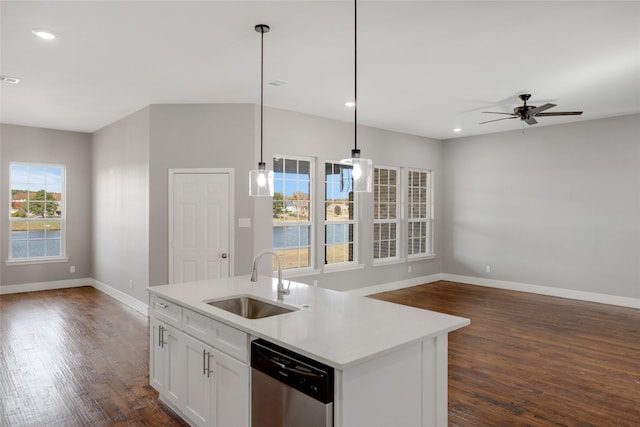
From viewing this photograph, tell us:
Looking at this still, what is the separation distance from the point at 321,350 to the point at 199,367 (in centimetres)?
110

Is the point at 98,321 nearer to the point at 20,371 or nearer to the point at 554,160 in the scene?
the point at 20,371

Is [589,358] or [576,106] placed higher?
[576,106]

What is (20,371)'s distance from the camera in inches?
141

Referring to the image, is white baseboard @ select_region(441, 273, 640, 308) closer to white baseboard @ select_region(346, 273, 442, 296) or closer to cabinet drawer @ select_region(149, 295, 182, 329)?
white baseboard @ select_region(346, 273, 442, 296)

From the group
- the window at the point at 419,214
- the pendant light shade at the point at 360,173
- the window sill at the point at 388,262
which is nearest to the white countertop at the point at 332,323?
the pendant light shade at the point at 360,173

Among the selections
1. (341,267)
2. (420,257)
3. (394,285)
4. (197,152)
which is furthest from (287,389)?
(420,257)

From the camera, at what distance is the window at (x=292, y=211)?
568 centimetres

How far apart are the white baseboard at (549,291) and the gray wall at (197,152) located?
4.58m

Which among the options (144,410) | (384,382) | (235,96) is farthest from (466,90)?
(144,410)

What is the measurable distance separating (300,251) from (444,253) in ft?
11.8

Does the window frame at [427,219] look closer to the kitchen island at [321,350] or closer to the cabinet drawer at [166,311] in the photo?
the kitchen island at [321,350]

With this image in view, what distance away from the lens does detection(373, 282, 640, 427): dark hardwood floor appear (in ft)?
9.41

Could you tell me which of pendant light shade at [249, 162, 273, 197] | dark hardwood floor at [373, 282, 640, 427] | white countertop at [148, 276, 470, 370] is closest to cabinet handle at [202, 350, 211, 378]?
white countertop at [148, 276, 470, 370]

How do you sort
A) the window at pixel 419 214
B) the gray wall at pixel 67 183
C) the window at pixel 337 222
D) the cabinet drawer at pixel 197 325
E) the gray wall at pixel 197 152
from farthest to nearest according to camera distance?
the window at pixel 419 214 → the gray wall at pixel 67 183 → the window at pixel 337 222 → the gray wall at pixel 197 152 → the cabinet drawer at pixel 197 325
